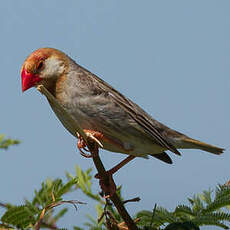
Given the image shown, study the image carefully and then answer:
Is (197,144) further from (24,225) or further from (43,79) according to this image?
(24,225)

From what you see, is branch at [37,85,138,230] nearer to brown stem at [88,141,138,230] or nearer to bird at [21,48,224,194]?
brown stem at [88,141,138,230]

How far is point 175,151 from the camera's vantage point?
4074 millimetres

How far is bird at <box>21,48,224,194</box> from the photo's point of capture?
385cm

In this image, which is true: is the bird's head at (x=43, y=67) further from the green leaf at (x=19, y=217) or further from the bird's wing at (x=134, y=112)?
the green leaf at (x=19, y=217)

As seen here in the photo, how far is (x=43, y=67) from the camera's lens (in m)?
4.11

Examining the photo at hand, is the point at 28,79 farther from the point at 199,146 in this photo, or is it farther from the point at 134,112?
the point at 199,146

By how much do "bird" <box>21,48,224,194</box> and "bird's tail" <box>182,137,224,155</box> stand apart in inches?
26.4

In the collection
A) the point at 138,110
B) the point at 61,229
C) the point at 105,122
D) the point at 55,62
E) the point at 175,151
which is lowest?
the point at 61,229

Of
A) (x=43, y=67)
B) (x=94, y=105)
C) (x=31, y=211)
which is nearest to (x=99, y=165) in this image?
(x=31, y=211)

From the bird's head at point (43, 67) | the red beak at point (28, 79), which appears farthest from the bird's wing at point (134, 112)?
the red beak at point (28, 79)

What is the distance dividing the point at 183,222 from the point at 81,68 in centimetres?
266

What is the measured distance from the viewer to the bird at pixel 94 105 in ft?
12.6

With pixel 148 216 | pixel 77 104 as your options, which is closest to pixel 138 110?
pixel 77 104

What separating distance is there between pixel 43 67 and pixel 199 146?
2178mm
